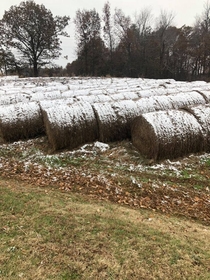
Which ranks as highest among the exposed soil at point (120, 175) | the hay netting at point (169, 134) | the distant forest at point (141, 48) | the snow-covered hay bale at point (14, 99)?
the distant forest at point (141, 48)

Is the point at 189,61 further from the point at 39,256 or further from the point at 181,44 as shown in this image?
the point at 39,256

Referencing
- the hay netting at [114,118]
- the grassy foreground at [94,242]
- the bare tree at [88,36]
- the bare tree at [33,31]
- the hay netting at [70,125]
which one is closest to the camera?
the grassy foreground at [94,242]

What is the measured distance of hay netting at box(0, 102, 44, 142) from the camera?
7.27m

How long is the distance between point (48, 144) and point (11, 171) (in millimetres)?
1841

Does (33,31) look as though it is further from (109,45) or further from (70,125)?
(70,125)

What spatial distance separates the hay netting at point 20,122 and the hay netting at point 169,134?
3.83 m

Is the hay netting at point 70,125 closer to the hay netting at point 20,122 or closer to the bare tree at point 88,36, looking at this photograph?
the hay netting at point 20,122

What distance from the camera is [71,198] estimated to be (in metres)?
4.34

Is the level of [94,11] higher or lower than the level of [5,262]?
higher

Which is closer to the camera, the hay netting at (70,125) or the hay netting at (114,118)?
the hay netting at (70,125)

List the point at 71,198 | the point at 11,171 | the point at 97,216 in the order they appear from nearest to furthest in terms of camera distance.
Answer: the point at 97,216 < the point at 71,198 < the point at 11,171

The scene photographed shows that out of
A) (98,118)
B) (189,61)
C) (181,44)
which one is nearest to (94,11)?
(181,44)

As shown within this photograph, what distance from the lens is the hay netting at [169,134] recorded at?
5.66 m

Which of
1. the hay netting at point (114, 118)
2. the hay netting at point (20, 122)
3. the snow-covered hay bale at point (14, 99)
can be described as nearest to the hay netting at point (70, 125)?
the hay netting at point (114, 118)
